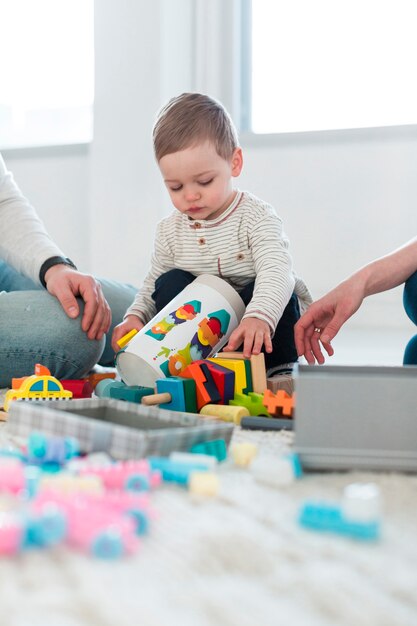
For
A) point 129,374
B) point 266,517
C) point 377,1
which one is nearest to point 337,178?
point 377,1

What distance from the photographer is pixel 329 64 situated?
2383 mm

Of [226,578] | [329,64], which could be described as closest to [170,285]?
[226,578]

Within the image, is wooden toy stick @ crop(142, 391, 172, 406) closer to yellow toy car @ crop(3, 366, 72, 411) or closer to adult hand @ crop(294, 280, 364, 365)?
yellow toy car @ crop(3, 366, 72, 411)

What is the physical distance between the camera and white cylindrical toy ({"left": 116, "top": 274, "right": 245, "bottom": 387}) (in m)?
1.18

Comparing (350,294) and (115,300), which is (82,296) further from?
(350,294)

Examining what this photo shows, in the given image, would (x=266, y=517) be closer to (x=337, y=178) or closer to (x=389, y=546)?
(x=389, y=546)

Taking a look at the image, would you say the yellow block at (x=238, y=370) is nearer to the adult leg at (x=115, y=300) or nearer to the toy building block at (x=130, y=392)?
the toy building block at (x=130, y=392)

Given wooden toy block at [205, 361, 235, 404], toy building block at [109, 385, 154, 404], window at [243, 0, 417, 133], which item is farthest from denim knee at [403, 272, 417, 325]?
window at [243, 0, 417, 133]

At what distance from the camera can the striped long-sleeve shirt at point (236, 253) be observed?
4.11 feet

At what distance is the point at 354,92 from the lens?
2.37m

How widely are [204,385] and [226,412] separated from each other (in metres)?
0.08

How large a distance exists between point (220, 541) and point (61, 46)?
2638 mm

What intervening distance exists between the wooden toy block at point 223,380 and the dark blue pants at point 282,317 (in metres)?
0.26

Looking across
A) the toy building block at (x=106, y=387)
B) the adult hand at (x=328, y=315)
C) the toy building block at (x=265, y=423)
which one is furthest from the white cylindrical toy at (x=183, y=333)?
the toy building block at (x=265, y=423)
